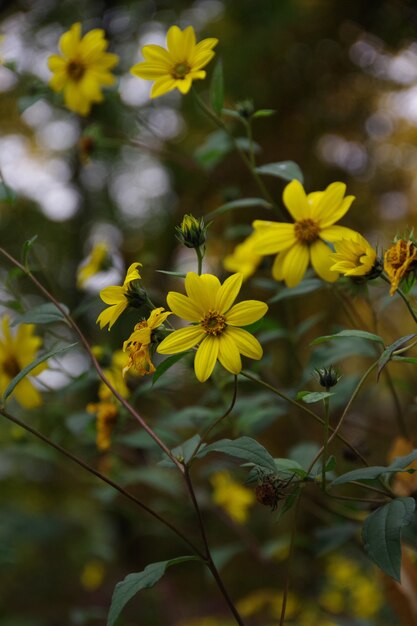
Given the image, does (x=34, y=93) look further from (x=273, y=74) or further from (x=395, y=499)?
(x=273, y=74)

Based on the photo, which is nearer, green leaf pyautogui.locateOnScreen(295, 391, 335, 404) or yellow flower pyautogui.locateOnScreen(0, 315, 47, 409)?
green leaf pyautogui.locateOnScreen(295, 391, 335, 404)

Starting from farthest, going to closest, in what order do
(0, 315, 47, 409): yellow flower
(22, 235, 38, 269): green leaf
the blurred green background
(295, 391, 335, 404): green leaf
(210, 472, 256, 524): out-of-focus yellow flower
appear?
1. the blurred green background
2. (210, 472, 256, 524): out-of-focus yellow flower
3. (0, 315, 47, 409): yellow flower
4. (22, 235, 38, 269): green leaf
5. (295, 391, 335, 404): green leaf

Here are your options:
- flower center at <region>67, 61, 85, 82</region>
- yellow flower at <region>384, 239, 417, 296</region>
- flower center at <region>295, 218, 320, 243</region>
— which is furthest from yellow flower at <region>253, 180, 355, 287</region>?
flower center at <region>67, 61, 85, 82</region>

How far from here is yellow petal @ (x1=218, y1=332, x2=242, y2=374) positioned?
51cm

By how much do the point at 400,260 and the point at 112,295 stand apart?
0.27 meters

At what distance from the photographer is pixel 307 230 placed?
697 millimetres

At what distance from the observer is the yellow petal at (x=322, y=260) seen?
676 millimetres

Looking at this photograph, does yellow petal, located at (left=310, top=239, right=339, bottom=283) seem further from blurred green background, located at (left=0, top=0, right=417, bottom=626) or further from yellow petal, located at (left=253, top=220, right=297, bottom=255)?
blurred green background, located at (left=0, top=0, right=417, bottom=626)

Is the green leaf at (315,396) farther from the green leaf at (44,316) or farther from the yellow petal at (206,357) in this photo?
the green leaf at (44,316)

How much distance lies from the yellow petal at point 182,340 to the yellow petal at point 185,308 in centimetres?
1

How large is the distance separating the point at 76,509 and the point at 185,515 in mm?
2070

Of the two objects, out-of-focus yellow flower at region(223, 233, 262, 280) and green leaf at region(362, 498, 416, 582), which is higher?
green leaf at region(362, 498, 416, 582)

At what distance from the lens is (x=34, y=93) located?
1.04 m

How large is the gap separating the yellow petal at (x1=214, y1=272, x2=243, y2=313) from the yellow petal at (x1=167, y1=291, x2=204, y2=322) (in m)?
0.02
